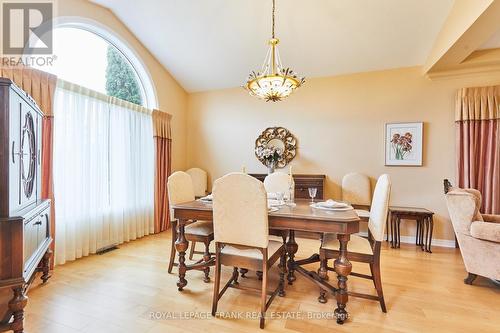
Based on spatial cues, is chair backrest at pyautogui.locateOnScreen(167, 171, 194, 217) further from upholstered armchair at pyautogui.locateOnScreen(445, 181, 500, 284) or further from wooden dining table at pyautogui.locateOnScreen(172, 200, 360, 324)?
upholstered armchair at pyautogui.locateOnScreen(445, 181, 500, 284)

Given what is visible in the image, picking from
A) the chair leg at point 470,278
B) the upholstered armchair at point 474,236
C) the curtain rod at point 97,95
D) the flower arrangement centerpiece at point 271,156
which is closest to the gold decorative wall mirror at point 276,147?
the flower arrangement centerpiece at point 271,156

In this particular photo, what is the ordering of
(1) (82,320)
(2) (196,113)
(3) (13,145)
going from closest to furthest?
(3) (13,145) < (1) (82,320) < (2) (196,113)

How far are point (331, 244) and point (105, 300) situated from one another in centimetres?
200

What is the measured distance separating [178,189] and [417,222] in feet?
11.3

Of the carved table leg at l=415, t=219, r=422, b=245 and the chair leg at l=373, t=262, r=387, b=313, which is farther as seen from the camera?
the carved table leg at l=415, t=219, r=422, b=245

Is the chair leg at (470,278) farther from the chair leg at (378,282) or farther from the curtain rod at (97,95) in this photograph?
the curtain rod at (97,95)

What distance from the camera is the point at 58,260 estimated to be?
279 cm

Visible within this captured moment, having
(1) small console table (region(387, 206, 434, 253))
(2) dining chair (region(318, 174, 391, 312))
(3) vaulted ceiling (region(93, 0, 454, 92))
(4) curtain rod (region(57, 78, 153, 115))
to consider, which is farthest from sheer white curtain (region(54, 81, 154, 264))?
(1) small console table (region(387, 206, 434, 253))

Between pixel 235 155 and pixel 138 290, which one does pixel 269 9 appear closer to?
pixel 235 155

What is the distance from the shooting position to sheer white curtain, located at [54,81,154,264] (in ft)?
9.37

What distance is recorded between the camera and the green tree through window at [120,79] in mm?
3656

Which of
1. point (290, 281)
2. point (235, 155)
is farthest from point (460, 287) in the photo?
point (235, 155)

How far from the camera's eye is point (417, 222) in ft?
11.7

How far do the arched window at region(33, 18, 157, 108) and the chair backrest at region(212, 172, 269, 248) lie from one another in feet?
8.38
